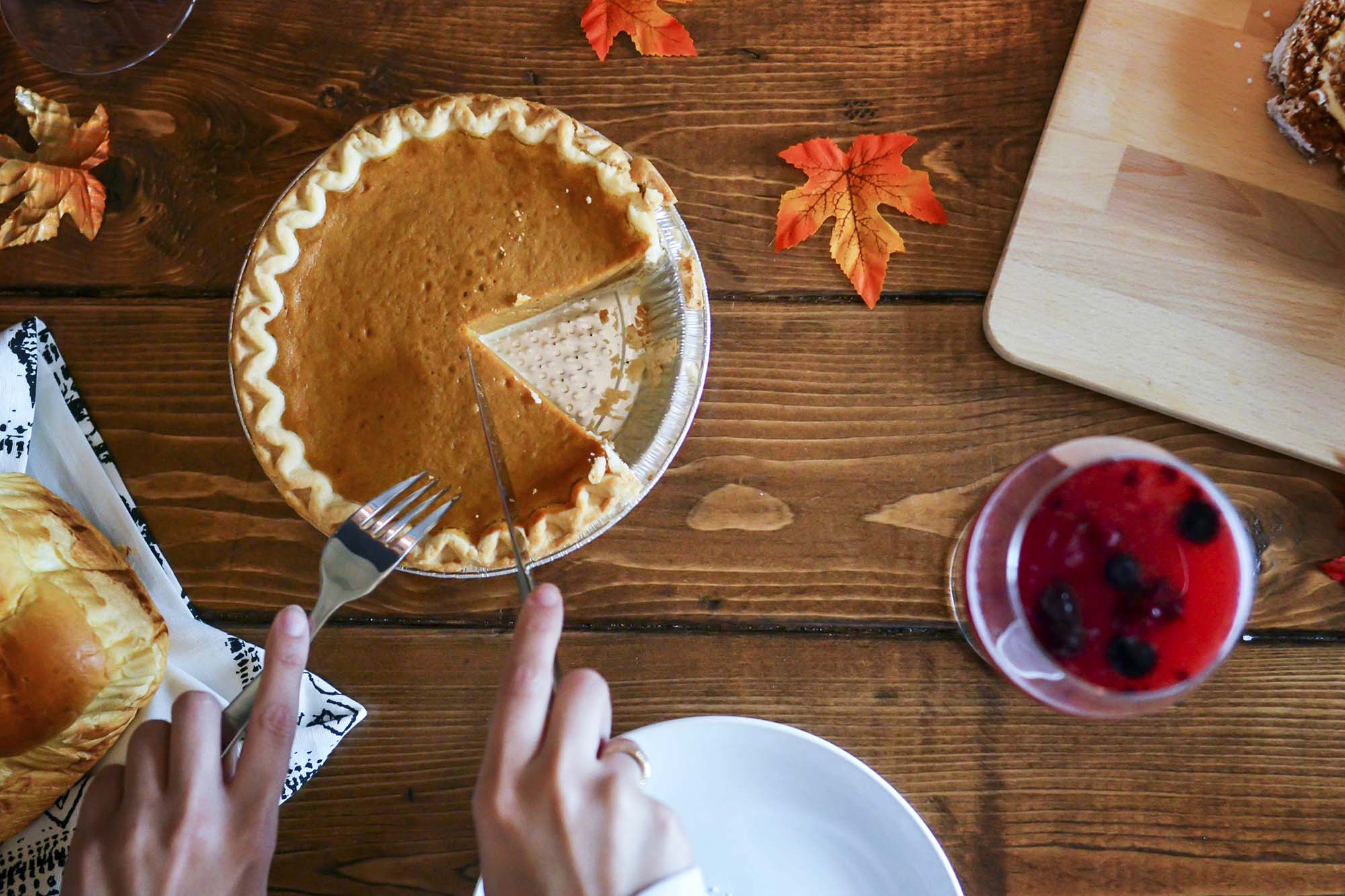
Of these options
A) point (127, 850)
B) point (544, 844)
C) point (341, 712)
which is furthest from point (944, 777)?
point (127, 850)

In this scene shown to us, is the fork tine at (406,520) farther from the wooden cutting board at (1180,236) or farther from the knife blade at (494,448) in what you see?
the wooden cutting board at (1180,236)

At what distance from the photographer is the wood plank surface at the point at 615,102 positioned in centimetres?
201

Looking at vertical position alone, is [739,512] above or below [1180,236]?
below

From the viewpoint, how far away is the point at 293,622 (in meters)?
1.49

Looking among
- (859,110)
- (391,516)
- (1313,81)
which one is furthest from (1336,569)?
(391,516)

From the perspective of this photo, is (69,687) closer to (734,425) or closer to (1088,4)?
(734,425)

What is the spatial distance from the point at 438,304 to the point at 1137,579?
1.36 m

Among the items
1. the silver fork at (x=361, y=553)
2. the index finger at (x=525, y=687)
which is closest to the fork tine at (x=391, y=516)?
the silver fork at (x=361, y=553)

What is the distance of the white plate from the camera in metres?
1.74

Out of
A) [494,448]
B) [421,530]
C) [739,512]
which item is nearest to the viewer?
[421,530]

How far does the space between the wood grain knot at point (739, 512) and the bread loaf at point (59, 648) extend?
110 cm

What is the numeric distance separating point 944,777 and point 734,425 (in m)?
0.83

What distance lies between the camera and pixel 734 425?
2.01 meters

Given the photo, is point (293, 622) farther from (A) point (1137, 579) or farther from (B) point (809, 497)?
(A) point (1137, 579)
